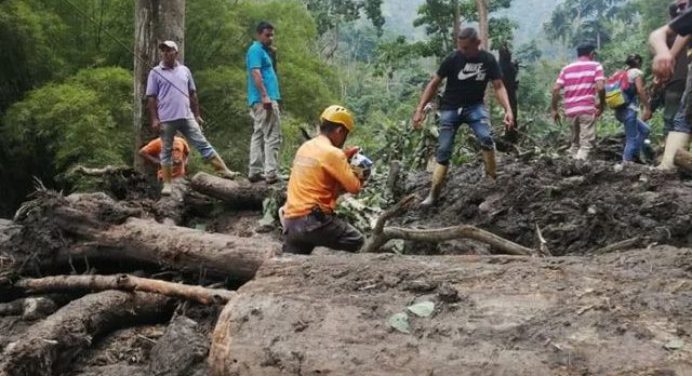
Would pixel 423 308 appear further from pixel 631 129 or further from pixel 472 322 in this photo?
pixel 631 129

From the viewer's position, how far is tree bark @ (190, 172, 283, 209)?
767cm

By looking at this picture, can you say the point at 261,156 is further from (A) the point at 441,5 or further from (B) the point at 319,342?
(A) the point at 441,5

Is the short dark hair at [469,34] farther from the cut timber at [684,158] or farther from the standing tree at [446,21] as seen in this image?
the standing tree at [446,21]

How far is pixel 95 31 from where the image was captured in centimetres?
1423

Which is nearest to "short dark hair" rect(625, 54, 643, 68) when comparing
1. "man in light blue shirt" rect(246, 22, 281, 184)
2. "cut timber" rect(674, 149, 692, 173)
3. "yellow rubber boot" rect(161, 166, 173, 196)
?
"cut timber" rect(674, 149, 692, 173)

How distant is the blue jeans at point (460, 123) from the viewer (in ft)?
22.0

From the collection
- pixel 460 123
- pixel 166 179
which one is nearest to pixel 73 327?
pixel 166 179

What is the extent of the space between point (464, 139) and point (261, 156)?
3848 mm

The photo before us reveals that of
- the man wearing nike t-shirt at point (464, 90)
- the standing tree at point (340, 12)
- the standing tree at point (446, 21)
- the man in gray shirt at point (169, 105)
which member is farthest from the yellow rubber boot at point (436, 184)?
the standing tree at point (340, 12)

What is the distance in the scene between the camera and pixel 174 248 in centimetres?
550

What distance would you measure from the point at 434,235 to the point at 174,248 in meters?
2.05

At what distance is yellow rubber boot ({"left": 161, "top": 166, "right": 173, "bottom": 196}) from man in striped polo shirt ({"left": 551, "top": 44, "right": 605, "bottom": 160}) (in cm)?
474

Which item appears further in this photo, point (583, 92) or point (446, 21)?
point (446, 21)

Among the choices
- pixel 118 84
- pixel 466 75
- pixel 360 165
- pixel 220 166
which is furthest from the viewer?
pixel 118 84
